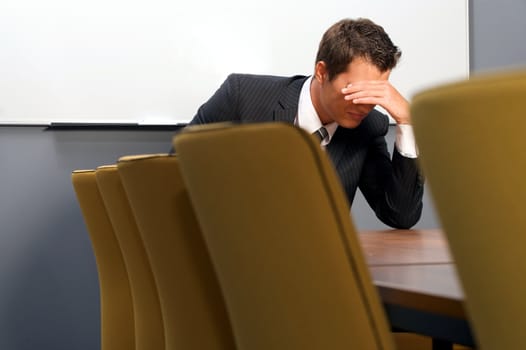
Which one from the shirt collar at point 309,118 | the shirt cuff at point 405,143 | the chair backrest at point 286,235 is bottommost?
the shirt cuff at point 405,143

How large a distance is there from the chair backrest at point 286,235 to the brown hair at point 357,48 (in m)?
1.62

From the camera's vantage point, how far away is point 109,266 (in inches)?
76.3

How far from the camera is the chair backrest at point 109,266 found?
1883 mm

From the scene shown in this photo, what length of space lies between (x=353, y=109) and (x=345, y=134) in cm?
16

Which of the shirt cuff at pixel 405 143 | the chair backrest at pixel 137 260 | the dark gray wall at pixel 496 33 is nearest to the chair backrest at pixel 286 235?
the chair backrest at pixel 137 260

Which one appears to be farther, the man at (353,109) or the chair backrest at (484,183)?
the man at (353,109)

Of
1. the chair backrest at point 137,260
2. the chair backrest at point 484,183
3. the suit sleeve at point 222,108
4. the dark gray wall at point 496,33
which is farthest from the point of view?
the dark gray wall at point 496,33

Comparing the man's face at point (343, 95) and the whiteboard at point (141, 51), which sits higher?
the whiteboard at point (141, 51)

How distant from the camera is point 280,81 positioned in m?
2.62

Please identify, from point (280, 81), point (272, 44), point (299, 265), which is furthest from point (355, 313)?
point (272, 44)

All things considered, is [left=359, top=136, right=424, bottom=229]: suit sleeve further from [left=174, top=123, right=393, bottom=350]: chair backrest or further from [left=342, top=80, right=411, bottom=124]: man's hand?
[left=174, top=123, right=393, bottom=350]: chair backrest

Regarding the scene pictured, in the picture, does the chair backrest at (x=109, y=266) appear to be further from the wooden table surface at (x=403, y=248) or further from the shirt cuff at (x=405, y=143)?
the shirt cuff at (x=405, y=143)

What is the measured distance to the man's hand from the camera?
2.38 metres

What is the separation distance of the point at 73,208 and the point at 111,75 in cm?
56
